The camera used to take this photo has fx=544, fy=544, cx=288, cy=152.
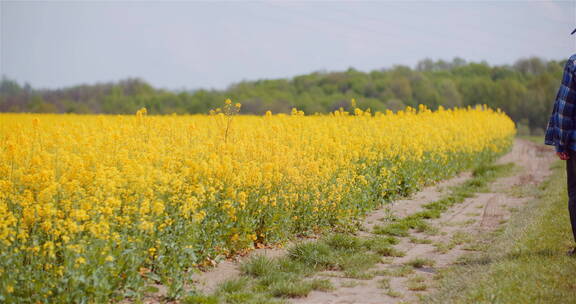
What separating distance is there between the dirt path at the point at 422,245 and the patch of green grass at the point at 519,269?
0.26m

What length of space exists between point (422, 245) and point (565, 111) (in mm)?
2422

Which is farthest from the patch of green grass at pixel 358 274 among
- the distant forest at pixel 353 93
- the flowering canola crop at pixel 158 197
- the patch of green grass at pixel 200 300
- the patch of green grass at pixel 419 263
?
the distant forest at pixel 353 93

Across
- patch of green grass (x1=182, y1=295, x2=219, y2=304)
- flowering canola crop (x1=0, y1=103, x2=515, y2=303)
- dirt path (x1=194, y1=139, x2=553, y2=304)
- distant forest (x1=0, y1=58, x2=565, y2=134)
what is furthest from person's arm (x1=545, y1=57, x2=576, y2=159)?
distant forest (x1=0, y1=58, x2=565, y2=134)

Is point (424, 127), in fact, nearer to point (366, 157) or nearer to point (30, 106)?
point (366, 157)

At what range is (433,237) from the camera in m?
7.50

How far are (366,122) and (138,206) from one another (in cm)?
834

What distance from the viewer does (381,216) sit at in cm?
898

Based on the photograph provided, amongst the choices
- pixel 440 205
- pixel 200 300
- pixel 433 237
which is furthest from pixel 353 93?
pixel 200 300

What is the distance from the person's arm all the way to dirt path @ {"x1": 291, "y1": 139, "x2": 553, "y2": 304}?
176cm

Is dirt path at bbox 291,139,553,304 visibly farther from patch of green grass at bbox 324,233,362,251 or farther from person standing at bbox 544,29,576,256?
person standing at bbox 544,29,576,256

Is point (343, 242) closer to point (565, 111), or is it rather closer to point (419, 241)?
point (419, 241)

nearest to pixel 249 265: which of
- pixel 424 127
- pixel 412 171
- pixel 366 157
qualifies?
pixel 366 157

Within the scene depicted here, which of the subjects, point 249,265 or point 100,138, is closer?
point 249,265

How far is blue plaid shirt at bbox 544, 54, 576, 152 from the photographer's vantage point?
18.5ft
